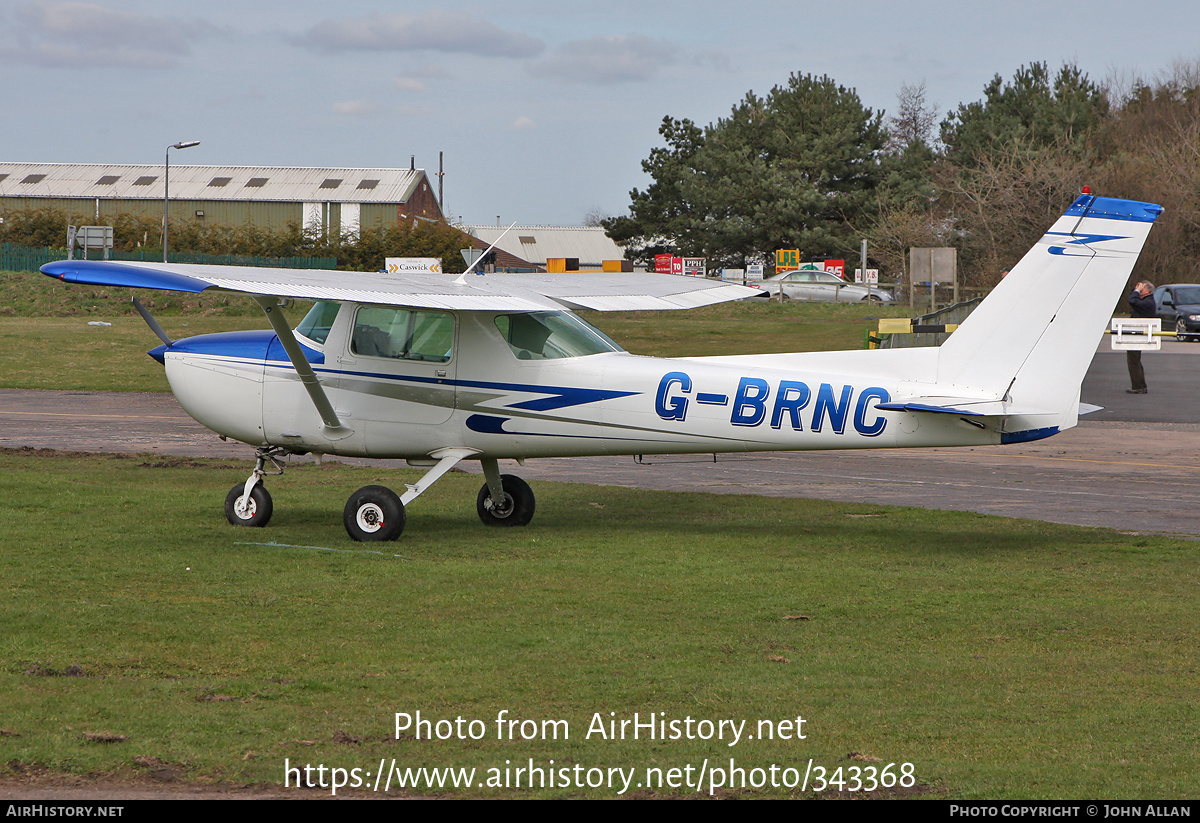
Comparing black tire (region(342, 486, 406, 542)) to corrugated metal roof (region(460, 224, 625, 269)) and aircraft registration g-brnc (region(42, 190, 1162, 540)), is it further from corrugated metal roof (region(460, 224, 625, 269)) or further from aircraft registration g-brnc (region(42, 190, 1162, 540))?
corrugated metal roof (region(460, 224, 625, 269))

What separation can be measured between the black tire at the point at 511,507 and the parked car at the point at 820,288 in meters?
44.0

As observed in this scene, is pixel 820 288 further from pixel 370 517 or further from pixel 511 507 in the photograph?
pixel 370 517

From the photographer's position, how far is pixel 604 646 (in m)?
7.52

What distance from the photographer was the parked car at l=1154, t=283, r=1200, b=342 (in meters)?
42.9

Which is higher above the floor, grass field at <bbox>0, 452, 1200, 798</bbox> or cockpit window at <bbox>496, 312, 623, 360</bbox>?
cockpit window at <bbox>496, 312, 623, 360</bbox>

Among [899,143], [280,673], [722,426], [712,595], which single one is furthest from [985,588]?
[899,143]

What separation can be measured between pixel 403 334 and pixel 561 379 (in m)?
1.60

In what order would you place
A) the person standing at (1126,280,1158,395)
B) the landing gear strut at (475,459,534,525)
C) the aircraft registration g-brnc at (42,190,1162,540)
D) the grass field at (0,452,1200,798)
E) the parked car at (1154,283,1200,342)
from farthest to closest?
the parked car at (1154,283,1200,342)
the person standing at (1126,280,1158,395)
the landing gear strut at (475,459,534,525)
the aircraft registration g-brnc at (42,190,1162,540)
the grass field at (0,452,1200,798)

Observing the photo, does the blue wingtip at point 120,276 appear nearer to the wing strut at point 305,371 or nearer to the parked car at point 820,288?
the wing strut at point 305,371

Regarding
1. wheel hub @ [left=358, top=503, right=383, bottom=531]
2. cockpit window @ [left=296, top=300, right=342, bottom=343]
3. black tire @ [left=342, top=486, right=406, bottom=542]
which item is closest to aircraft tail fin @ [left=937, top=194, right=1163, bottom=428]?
black tire @ [left=342, top=486, right=406, bottom=542]

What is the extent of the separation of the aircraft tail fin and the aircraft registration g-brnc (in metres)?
0.01

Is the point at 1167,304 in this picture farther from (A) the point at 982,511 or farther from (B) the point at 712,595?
(B) the point at 712,595

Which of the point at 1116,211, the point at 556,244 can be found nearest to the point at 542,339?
the point at 1116,211

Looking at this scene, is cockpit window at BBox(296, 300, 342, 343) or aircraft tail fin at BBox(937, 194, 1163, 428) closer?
aircraft tail fin at BBox(937, 194, 1163, 428)
